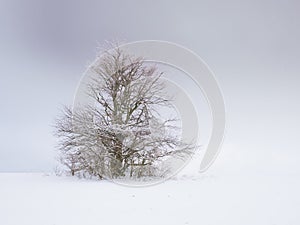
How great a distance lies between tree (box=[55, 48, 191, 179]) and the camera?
8.78 meters

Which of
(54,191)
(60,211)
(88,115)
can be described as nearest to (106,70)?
(88,115)

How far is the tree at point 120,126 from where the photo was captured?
28.8ft

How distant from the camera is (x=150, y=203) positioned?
A: 5.25 meters

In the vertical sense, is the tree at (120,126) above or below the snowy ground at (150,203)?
above

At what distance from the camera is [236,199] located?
5527 millimetres

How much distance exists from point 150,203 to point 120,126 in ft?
12.7

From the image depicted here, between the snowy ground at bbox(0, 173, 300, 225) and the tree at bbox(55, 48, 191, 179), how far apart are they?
1.70 metres

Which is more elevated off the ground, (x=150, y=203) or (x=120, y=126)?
(x=120, y=126)

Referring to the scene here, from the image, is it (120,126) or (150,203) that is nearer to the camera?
(150,203)

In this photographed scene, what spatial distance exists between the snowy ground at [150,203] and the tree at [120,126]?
5.57 ft

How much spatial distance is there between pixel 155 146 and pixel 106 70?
10.3 ft

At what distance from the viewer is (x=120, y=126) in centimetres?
877

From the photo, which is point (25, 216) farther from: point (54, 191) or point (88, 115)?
point (88, 115)

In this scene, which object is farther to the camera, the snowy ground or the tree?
the tree
